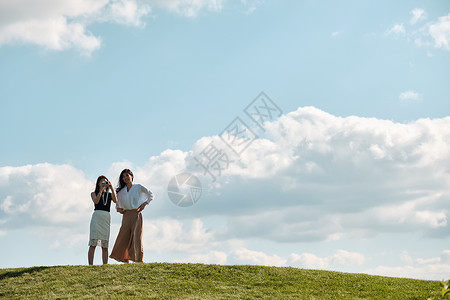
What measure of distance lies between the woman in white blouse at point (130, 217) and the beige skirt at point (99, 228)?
1.81ft

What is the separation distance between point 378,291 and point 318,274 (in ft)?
6.25

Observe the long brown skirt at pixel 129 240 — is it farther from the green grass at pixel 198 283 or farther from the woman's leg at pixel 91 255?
the green grass at pixel 198 283

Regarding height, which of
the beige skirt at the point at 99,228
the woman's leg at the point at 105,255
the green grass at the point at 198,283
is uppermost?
the beige skirt at the point at 99,228

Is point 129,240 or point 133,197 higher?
point 133,197

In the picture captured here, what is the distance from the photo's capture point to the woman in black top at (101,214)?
1431 cm

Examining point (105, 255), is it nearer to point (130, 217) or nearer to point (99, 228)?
point (99, 228)

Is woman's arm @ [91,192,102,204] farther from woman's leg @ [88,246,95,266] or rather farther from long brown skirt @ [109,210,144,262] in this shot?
woman's leg @ [88,246,95,266]

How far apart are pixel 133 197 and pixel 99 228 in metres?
1.37

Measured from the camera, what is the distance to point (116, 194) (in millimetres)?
14945

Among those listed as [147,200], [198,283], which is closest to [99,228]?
[147,200]

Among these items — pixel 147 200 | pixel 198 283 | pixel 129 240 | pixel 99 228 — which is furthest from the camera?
pixel 129 240

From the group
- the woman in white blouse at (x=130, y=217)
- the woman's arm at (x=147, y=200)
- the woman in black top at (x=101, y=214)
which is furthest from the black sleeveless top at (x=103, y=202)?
the woman's arm at (x=147, y=200)

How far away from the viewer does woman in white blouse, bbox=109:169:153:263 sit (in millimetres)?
14734

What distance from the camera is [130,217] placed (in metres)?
14.8
